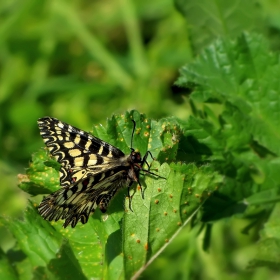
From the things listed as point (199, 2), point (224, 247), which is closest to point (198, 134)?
point (199, 2)

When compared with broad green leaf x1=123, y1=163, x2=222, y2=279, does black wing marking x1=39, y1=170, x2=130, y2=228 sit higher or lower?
higher

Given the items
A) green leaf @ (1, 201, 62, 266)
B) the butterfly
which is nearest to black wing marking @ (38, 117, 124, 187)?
the butterfly

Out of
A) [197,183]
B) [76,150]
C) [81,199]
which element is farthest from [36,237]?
[197,183]

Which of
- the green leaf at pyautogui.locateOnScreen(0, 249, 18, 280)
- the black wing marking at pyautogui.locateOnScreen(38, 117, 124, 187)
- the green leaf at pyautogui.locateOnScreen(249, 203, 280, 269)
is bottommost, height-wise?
the green leaf at pyautogui.locateOnScreen(249, 203, 280, 269)

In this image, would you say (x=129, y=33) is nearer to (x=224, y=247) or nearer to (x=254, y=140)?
(x=224, y=247)

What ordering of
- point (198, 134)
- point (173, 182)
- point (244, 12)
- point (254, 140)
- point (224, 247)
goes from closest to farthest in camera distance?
point (173, 182) < point (198, 134) < point (254, 140) < point (244, 12) < point (224, 247)

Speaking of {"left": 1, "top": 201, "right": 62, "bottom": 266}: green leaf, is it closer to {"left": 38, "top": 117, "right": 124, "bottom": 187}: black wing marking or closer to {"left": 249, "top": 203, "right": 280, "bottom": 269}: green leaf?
{"left": 38, "top": 117, "right": 124, "bottom": 187}: black wing marking

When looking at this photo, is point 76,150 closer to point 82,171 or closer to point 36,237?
point 82,171

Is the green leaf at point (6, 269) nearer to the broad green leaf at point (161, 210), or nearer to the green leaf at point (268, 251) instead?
the broad green leaf at point (161, 210)
